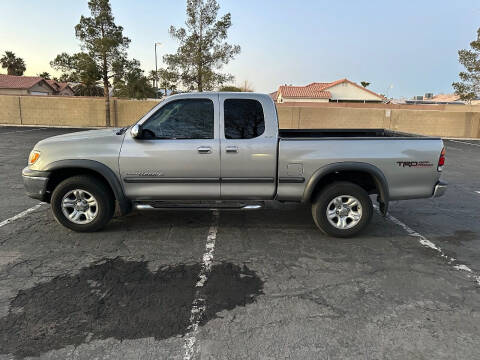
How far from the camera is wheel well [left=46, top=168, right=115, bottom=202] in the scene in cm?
463

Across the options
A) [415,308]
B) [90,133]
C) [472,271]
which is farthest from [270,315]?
[90,133]

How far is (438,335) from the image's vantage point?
109 inches

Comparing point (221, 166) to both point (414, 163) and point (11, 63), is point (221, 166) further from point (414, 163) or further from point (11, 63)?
point (11, 63)

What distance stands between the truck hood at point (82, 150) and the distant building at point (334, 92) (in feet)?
149

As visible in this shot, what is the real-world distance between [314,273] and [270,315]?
3.17 feet

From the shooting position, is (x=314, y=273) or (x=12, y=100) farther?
(x=12, y=100)

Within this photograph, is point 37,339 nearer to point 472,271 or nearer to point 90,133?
point 90,133

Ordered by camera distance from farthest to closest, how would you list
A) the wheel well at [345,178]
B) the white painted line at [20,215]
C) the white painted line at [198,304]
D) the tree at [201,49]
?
the tree at [201,49]
the white painted line at [20,215]
the wheel well at [345,178]
the white painted line at [198,304]

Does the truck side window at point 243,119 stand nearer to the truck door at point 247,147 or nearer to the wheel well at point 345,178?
the truck door at point 247,147

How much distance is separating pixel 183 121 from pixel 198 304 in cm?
242

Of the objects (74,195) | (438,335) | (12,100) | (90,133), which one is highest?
(12,100)

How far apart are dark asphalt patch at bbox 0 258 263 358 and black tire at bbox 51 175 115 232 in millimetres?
901

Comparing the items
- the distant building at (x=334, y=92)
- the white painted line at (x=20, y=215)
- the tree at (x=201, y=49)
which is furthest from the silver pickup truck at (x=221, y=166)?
the distant building at (x=334, y=92)

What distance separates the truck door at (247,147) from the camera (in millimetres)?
4492
